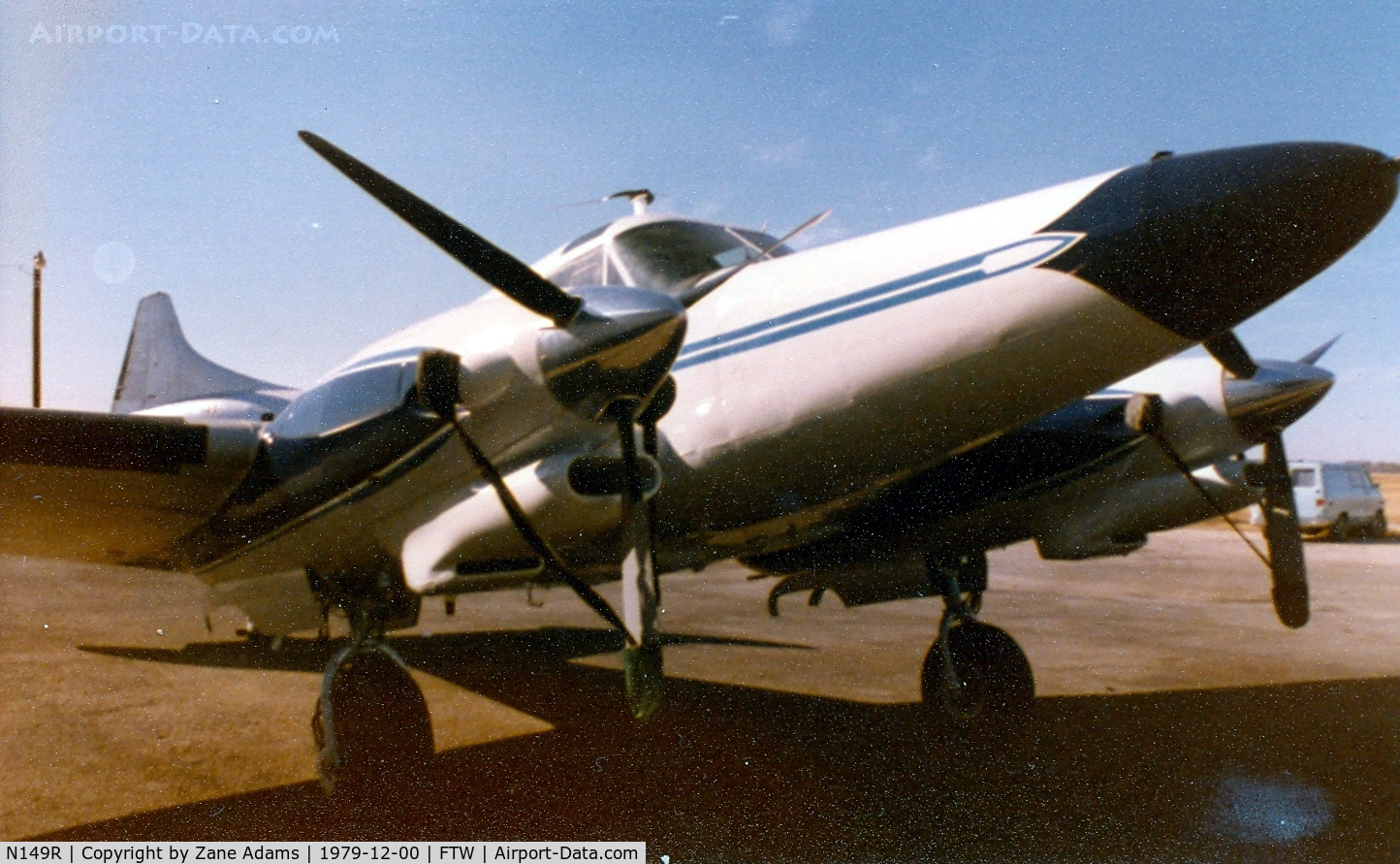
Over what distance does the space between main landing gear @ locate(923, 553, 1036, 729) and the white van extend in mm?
23771

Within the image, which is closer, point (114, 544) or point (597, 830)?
point (597, 830)

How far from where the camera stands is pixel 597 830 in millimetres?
4707

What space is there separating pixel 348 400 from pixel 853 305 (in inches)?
111

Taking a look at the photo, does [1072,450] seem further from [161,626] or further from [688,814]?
[161,626]

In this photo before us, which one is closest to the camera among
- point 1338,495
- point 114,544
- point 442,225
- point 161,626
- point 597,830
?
point 442,225

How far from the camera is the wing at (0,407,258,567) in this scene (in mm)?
4914

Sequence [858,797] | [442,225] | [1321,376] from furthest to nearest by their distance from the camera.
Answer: [1321,376], [858,797], [442,225]

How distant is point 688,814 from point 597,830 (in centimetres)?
54

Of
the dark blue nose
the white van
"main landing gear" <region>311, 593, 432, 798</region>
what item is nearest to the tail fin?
"main landing gear" <region>311, 593, 432, 798</region>

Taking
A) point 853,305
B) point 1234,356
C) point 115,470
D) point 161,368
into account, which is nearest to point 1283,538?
point 1234,356

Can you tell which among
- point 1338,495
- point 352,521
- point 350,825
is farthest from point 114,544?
point 1338,495

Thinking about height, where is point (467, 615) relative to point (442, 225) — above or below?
below

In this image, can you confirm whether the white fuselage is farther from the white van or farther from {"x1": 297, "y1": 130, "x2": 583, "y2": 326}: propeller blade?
the white van

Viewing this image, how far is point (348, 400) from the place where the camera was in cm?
477
